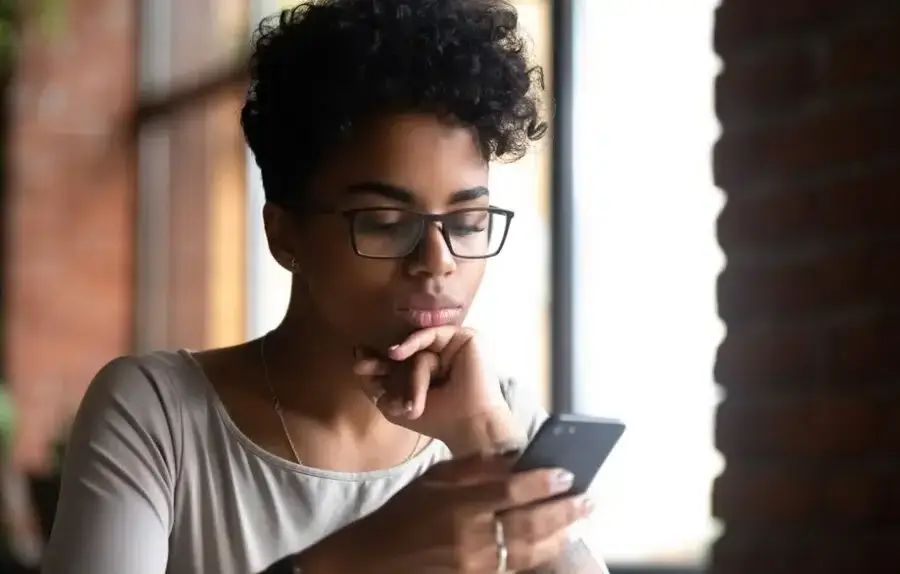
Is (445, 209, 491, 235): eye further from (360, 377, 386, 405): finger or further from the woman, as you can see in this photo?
(360, 377, 386, 405): finger

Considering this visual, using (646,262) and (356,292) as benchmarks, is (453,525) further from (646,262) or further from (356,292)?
(646,262)

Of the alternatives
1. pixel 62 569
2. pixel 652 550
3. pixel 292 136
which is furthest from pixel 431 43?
pixel 652 550

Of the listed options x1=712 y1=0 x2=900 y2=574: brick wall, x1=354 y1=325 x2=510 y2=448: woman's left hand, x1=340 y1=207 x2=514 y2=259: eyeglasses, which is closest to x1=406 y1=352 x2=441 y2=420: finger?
x1=354 y1=325 x2=510 y2=448: woman's left hand

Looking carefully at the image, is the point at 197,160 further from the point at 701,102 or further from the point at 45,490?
the point at 701,102

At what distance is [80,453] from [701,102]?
151 cm

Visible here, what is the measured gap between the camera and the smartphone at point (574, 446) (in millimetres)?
1062

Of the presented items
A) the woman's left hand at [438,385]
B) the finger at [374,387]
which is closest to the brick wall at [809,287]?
the woman's left hand at [438,385]

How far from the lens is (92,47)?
15.1 feet

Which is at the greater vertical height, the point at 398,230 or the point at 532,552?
the point at 398,230

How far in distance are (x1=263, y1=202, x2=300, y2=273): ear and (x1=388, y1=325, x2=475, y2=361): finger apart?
162mm

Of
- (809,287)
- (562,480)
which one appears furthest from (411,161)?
(809,287)

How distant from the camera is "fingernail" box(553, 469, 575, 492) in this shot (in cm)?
108

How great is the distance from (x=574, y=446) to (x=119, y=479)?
1.48 ft

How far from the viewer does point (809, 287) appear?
5.62ft
